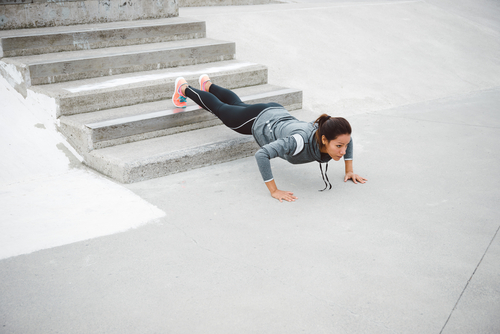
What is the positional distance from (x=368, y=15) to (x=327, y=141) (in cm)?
598

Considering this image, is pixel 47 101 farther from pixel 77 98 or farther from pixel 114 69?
pixel 114 69

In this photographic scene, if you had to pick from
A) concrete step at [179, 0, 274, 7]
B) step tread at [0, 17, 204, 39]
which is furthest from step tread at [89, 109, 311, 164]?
concrete step at [179, 0, 274, 7]

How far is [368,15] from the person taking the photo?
799 centimetres

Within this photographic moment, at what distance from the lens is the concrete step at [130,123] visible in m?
3.70

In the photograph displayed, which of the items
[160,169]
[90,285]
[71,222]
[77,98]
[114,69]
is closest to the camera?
[90,285]

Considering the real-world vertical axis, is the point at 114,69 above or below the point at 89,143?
above

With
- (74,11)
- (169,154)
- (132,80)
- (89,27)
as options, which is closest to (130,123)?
(169,154)

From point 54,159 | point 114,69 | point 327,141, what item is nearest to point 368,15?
point 114,69

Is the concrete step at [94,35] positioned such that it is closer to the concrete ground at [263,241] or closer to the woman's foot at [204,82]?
the concrete ground at [263,241]

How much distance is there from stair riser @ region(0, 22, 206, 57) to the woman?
4.96 feet

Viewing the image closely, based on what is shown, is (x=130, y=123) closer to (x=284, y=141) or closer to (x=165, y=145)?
(x=165, y=145)

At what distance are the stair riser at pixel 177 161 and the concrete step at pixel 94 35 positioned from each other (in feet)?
6.06

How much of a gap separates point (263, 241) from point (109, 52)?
3.32 metres

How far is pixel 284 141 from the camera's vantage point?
306 cm
